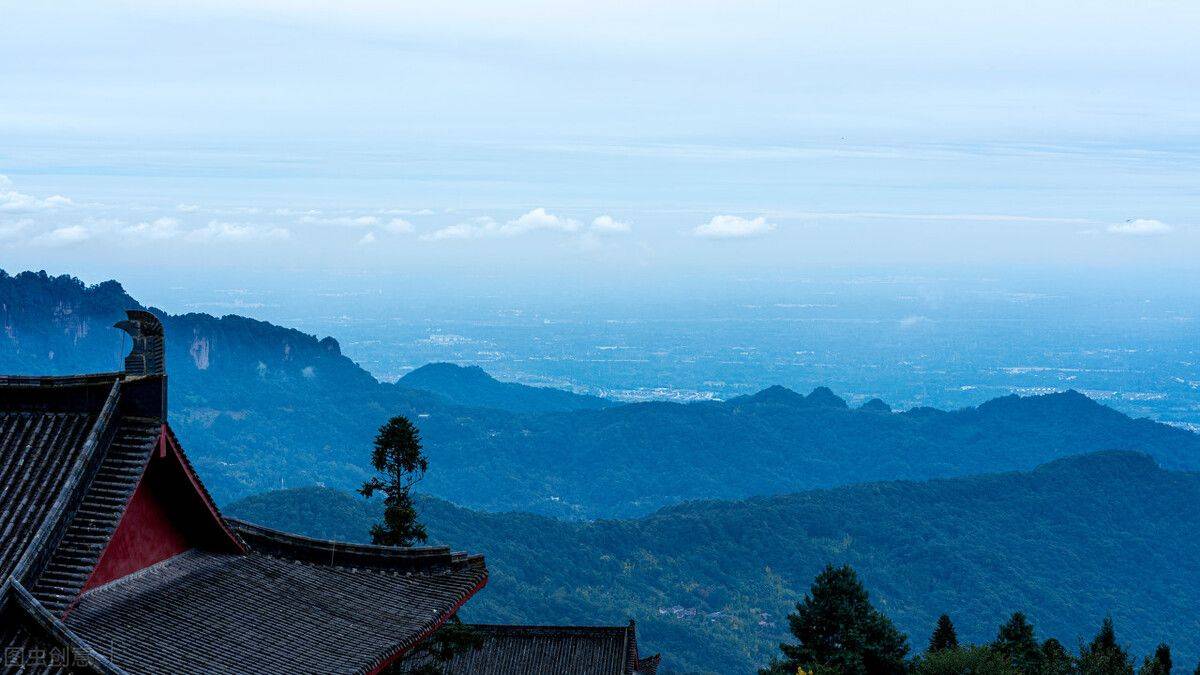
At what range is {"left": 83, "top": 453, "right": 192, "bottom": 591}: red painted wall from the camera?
1296cm

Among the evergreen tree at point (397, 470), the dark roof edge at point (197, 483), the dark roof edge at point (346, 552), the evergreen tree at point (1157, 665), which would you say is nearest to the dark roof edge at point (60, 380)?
the dark roof edge at point (197, 483)

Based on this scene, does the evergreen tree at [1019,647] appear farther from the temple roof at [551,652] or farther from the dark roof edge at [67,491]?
the dark roof edge at [67,491]

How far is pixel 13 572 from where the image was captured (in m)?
11.3

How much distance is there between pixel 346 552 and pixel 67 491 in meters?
4.57

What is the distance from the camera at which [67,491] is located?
12203 millimetres

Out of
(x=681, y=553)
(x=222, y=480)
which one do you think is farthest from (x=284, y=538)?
(x=222, y=480)

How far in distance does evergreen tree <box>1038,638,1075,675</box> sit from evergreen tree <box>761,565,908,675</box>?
4.55 metres

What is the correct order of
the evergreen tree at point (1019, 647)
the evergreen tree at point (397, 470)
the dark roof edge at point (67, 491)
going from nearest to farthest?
the dark roof edge at point (67, 491)
the evergreen tree at point (397, 470)
the evergreen tree at point (1019, 647)

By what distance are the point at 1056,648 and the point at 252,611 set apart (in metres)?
37.1

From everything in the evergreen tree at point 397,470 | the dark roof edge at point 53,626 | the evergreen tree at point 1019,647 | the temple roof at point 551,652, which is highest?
the dark roof edge at point 53,626

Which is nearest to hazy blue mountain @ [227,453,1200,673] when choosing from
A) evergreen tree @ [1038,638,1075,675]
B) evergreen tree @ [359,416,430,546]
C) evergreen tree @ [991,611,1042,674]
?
evergreen tree @ [991,611,1042,674]

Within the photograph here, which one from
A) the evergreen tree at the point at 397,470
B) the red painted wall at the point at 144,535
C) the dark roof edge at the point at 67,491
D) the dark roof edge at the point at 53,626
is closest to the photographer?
the dark roof edge at the point at 53,626

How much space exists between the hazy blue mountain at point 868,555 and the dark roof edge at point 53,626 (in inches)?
3648

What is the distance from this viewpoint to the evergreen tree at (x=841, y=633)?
A: 124ft
